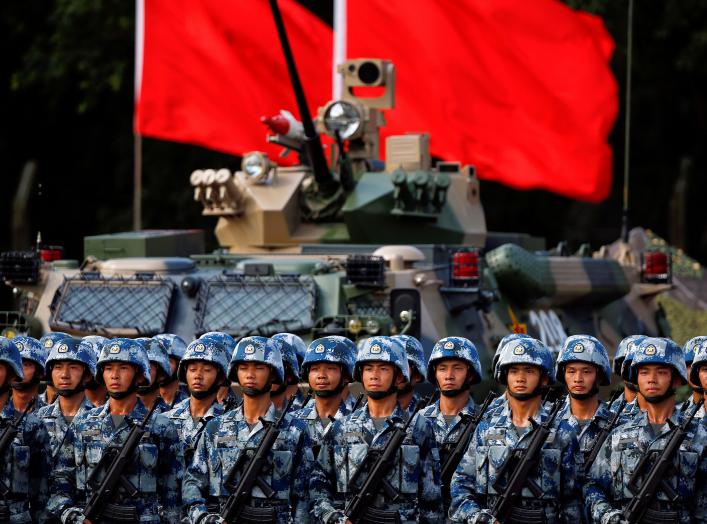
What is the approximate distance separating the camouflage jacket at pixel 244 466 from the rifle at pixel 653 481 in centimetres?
173

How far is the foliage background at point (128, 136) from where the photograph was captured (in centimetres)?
3169

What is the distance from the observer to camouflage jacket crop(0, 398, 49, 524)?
35.6 feet

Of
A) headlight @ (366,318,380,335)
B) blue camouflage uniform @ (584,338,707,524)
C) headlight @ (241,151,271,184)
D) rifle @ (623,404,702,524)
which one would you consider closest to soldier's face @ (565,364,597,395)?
blue camouflage uniform @ (584,338,707,524)

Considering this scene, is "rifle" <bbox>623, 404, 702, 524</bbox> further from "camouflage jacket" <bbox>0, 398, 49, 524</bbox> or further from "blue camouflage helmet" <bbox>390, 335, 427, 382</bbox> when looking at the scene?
"camouflage jacket" <bbox>0, 398, 49, 524</bbox>

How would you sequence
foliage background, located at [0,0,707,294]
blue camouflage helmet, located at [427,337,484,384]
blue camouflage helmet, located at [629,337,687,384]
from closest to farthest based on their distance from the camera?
blue camouflage helmet, located at [629,337,687,384], blue camouflage helmet, located at [427,337,484,384], foliage background, located at [0,0,707,294]

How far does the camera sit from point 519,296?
1820 centimetres

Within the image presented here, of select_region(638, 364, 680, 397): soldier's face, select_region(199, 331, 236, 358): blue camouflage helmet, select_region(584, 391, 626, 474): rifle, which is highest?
select_region(199, 331, 236, 358): blue camouflage helmet

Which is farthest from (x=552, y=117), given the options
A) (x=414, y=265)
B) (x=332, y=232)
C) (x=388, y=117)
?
(x=414, y=265)

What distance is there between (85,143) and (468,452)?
24883 millimetres

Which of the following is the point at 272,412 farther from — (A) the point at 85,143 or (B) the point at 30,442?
(A) the point at 85,143

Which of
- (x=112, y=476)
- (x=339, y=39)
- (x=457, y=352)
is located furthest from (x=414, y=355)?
(x=339, y=39)

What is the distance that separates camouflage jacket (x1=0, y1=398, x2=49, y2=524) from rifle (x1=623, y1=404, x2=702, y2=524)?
3.36 meters

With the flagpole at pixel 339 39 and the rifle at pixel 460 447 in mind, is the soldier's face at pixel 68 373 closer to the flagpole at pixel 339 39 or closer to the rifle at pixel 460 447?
the rifle at pixel 460 447

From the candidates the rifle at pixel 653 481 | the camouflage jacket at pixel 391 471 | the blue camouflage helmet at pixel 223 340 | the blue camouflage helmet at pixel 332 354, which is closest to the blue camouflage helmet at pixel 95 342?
the blue camouflage helmet at pixel 223 340
